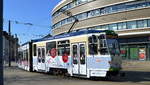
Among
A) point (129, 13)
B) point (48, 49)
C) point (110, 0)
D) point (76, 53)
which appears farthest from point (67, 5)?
point (76, 53)

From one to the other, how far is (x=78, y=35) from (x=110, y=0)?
36.5 m

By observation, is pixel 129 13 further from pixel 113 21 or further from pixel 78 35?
pixel 78 35

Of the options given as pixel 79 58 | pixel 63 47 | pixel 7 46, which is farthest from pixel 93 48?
pixel 7 46

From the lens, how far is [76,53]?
768 inches

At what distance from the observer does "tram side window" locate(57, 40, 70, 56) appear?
2053 centimetres

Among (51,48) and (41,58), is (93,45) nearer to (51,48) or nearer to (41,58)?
(51,48)

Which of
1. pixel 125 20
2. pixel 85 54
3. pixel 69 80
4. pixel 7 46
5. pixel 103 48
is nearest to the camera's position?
pixel 103 48

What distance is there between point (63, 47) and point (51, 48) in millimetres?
2222

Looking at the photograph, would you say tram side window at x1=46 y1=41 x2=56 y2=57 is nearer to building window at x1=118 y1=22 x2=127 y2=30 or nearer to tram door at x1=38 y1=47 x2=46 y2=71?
tram door at x1=38 y1=47 x2=46 y2=71

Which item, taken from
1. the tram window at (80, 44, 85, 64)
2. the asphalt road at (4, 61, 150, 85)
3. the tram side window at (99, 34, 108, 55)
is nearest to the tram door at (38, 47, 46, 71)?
the asphalt road at (4, 61, 150, 85)

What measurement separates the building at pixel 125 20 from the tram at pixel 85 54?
909 inches

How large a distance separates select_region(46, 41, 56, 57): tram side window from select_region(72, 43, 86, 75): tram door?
3.02 m

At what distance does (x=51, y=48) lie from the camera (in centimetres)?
2319

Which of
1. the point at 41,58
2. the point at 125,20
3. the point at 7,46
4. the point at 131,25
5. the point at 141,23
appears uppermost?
the point at 125,20
